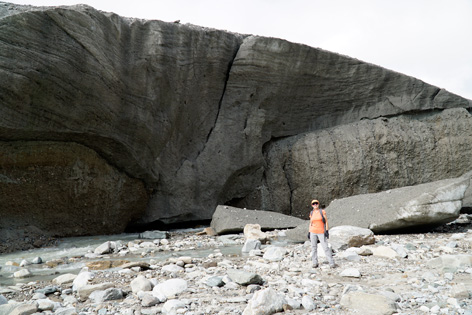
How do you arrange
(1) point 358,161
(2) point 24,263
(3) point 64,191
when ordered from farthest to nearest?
(1) point 358,161 → (3) point 64,191 → (2) point 24,263

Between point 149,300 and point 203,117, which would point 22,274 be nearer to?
point 149,300

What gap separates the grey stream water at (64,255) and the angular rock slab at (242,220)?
144 cm

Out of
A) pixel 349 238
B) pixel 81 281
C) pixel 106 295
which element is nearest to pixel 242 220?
pixel 349 238

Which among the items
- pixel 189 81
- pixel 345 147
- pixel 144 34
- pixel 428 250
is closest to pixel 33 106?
pixel 144 34

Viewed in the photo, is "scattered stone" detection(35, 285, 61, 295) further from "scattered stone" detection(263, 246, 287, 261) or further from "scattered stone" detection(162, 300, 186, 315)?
"scattered stone" detection(263, 246, 287, 261)

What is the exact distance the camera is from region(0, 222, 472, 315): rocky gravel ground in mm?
2908

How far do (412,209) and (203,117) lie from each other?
6194 mm

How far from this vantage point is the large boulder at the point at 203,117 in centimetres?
752

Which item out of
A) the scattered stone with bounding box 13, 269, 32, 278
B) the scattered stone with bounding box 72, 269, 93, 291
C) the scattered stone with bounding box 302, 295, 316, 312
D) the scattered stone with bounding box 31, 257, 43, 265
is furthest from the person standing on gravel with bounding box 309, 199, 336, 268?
the scattered stone with bounding box 31, 257, 43, 265

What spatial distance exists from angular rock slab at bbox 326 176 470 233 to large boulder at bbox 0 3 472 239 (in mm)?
4614

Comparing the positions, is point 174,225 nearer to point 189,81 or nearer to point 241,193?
point 241,193

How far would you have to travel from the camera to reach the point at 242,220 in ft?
27.5

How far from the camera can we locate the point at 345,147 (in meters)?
11.9

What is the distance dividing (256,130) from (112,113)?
175 inches
